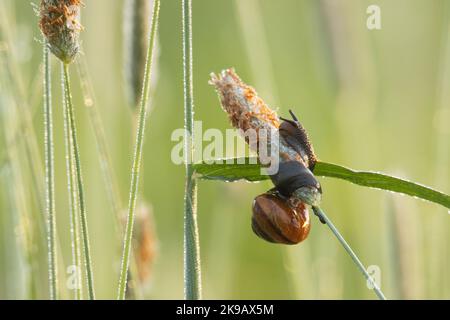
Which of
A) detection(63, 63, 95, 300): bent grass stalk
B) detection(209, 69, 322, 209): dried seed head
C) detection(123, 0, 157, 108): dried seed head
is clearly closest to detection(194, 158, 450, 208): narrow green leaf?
detection(209, 69, 322, 209): dried seed head

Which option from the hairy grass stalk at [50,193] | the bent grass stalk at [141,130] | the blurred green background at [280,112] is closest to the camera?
the bent grass stalk at [141,130]

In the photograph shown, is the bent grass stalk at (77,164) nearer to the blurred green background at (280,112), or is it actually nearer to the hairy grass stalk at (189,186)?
the hairy grass stalk at (189,186)

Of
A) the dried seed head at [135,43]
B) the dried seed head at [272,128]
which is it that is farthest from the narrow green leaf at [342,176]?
the dried seed head at [135,43]

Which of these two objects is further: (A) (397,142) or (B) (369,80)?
(A) (397,142)

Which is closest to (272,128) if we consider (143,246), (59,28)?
(59,28)

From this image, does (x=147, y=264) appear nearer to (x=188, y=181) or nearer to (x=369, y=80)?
(x=188, y=181)

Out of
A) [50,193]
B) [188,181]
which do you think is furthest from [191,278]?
[50,193]
